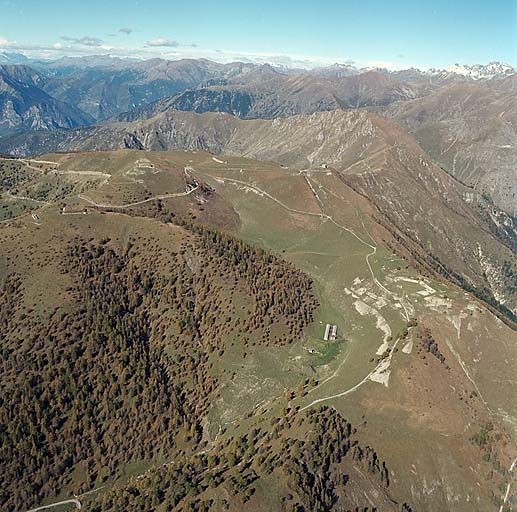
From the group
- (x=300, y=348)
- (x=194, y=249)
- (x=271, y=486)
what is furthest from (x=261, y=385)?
(x=194, y=249)

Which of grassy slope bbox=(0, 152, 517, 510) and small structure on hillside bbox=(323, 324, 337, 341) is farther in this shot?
small structure on hillside bbox=(323, 324, 337, 341)

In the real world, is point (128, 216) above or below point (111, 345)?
above

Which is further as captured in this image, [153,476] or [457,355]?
[457,355]

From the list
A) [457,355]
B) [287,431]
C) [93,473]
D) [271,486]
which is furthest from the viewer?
[457,355]

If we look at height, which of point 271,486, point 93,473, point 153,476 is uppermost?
point 271,486

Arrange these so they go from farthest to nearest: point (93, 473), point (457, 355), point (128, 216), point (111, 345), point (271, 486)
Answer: point (128, 216)
point (111, 345)
point (457, 355)
point (93, 473)
point (271, 486)

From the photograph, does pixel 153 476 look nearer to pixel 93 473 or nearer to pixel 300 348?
pixel 93 473

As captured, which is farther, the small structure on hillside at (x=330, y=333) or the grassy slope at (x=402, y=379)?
the small structure on hillside at (x=330, y=333)
